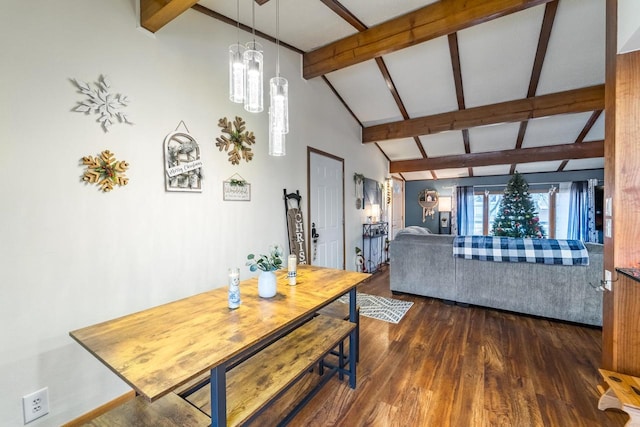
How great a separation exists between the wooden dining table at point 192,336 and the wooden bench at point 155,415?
22cm

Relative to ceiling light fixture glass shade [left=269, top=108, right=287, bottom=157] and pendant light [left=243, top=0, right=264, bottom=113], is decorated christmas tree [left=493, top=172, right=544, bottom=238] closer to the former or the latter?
ceiling light fixture glass shade [left=269, top=108, right=287, bottom=157]

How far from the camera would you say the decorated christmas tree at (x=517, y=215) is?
5.18 metres

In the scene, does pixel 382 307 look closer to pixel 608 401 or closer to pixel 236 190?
pixel 608 401

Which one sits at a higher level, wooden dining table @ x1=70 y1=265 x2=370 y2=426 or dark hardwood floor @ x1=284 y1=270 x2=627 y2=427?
wooden dining table @ x1=70 y1=265 x2=370 y2=426

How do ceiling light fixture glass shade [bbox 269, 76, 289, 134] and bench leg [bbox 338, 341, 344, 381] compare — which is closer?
ceiling light fixture glass shade [bbox 269, 76, 289, 134]

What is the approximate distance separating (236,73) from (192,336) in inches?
55.7

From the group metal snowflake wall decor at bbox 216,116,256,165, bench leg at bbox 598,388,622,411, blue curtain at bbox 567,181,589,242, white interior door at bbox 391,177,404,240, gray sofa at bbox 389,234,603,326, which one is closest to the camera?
bench leg at bbox 598,388,622,411

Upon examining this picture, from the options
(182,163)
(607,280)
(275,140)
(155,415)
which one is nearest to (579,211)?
(607,280)

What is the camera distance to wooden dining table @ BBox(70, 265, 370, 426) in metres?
0.93

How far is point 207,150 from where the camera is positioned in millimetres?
2346

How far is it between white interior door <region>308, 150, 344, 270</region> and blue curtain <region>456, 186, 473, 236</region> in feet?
16.3

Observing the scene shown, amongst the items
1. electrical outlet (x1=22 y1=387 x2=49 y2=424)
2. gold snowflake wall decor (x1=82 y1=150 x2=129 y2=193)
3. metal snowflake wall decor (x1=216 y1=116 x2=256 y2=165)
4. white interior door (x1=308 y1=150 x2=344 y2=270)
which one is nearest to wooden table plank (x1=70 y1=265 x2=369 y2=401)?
electrical outlet (x1=22 y1=387 x2=49 y2=424)

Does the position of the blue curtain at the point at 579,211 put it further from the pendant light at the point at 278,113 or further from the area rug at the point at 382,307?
the pendant light at the point at 278,113

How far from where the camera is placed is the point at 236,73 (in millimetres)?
1576
